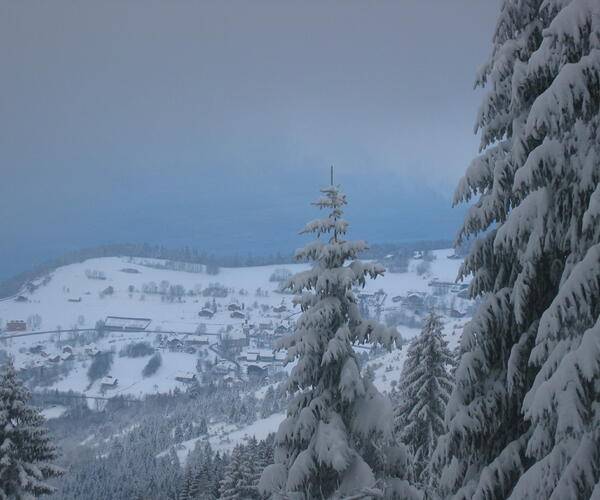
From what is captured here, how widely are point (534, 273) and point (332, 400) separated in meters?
6.04

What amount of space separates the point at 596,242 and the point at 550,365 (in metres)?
1.49

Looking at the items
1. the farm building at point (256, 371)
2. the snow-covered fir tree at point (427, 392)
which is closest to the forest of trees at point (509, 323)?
the snow-covered fir tree at point (427, 392)

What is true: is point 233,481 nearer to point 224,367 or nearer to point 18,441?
point 18,441

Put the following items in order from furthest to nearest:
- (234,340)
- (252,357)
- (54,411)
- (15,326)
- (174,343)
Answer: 1. (15,326)
2. (234,340)
3. (174,343)
4. (252,357)
5. (54,411)

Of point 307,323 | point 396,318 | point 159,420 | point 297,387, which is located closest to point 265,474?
point 297,387

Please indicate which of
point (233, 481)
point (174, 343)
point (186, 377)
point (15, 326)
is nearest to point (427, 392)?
point (233, 481)

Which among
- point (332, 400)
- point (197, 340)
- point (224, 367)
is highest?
point (332, 400)

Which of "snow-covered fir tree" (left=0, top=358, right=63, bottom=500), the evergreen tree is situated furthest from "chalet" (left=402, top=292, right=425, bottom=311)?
"snow-covered fir tree" (left=0, top=358, right=63, bottom=500)

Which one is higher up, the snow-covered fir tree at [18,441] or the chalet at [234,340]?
the snow-covered fir tree at [18,441]

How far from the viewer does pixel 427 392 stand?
20.4m

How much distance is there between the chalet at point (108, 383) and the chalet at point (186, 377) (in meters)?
17.5

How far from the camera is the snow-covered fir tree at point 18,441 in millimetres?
15742

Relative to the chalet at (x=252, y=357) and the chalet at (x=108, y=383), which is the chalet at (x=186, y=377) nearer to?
the chalet at (x=108, y=383)

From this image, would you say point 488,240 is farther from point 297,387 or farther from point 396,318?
point 396,318
